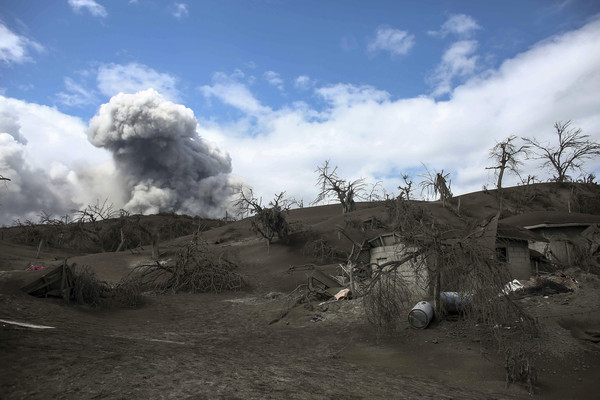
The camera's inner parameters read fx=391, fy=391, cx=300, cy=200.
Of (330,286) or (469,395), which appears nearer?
(469,395)

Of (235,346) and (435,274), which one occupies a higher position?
(435,274)

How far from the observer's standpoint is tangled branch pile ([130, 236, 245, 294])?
63.8 feet

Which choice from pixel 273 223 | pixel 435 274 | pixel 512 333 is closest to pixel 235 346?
pixel 435 274

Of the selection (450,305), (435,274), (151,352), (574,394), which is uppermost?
(435,274)

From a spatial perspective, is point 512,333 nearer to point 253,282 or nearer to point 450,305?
point 450,305

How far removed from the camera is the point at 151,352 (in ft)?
23.1

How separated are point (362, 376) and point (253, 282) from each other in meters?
15.8

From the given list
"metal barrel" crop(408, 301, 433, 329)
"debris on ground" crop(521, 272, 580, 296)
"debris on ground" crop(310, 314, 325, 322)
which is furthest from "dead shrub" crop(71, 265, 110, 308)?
"debris on ground" crop(521, 272, 580, 296)

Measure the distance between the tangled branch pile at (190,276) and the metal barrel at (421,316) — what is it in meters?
11.6

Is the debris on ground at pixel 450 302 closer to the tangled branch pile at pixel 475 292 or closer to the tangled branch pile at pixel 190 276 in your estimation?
the tangled branch pile at pixel 475 292

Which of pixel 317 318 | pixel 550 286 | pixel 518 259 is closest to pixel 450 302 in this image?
pixel 550 286

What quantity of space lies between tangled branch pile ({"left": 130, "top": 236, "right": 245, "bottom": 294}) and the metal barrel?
11633 millimetres

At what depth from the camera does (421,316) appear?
1027cm

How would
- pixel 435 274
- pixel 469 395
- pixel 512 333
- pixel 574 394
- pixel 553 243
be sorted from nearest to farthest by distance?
1. pixel 469 395
2. pixel 574 394
3. pixel 512 333
4. pixel 435 274
5. pixel 553 243
